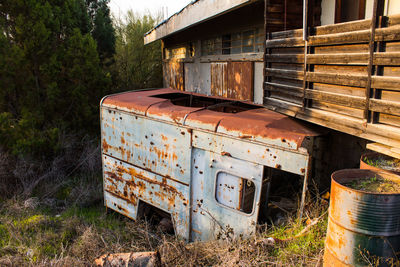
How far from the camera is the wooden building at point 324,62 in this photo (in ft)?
10.4

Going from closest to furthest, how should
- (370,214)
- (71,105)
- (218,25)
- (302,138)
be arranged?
(370,214) → (302,138) → (218,25) → (71,105)

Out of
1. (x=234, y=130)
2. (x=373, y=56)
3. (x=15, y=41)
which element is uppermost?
(x=15, y=41)

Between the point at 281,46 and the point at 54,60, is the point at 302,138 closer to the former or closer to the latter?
the point at 281,46

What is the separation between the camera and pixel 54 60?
425 inches

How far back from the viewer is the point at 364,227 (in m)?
2.84

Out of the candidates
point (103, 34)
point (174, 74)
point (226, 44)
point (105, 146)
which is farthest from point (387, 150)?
point (103, 34)

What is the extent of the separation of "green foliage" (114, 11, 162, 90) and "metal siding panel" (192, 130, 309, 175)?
12113 mm

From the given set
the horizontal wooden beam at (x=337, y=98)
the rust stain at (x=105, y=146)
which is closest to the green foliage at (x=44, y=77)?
the rust stain at (x=105, y=146)

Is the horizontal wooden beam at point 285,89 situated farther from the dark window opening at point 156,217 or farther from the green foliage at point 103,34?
the green foliage at point 103,34

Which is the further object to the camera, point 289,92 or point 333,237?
point 289,92

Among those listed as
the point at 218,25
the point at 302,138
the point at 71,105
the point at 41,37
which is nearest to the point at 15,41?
the point at 41,37

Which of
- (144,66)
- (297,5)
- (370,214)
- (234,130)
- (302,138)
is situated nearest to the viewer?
(370,214)

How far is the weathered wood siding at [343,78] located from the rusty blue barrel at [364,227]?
0.67 metres

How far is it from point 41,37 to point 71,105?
7.99ft
